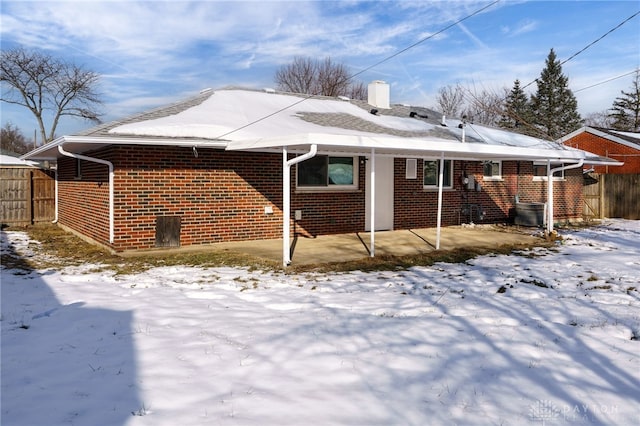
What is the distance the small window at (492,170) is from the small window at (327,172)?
17.4ft

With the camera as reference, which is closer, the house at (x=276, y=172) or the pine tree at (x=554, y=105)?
the house at (x=276, y=172)

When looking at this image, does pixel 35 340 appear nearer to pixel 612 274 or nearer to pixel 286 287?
pixel 286 287

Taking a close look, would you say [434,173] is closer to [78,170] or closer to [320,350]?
[78,170]

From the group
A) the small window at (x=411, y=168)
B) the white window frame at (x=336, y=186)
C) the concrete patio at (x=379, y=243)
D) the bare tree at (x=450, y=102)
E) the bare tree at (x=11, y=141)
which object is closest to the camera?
the concrete patio at (x=379, y=243)

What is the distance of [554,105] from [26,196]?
47435 millimetres

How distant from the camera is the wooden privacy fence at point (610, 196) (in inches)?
705

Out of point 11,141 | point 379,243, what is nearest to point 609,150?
point 379,243

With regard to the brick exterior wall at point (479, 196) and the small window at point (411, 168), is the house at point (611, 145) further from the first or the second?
the small window at point (411, 168)

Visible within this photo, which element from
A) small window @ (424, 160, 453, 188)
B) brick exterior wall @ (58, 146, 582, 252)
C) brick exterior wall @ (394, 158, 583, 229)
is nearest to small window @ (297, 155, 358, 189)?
brick exterior wall @ (58, 146, 582, 252)

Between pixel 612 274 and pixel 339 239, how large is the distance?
5651 mm

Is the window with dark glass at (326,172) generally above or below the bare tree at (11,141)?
below

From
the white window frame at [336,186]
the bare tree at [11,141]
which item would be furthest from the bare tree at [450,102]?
the bare tree at [11,141]

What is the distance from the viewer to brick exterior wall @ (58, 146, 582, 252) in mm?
9484

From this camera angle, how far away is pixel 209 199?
10.3 m
